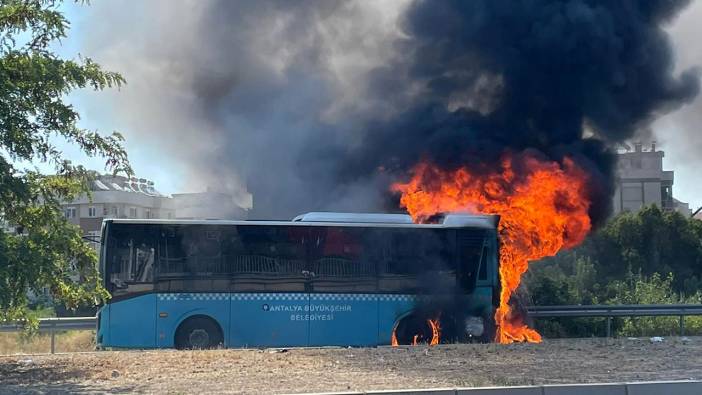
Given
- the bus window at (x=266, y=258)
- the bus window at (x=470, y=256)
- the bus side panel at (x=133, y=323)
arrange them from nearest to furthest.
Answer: the bus side panel at (x=133, y=323), the bus window at (x=266, y=258), the bus window at (x=470, y=256)

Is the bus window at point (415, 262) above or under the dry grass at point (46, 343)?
above

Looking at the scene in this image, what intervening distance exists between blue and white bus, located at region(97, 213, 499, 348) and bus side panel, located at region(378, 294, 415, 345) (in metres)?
0.02

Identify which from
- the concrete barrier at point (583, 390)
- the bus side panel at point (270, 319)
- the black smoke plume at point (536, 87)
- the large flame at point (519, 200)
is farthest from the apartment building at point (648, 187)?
the concrete barrier at point (583, 390)

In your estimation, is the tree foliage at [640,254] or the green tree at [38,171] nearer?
the green tree at [38,171]

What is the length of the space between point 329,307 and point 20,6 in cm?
812

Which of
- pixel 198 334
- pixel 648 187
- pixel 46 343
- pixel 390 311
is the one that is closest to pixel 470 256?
pixel 390 311

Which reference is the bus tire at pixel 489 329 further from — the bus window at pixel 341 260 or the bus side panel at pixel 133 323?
the bus side panel at pixel 133 323

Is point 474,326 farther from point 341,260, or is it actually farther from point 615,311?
point 615,311

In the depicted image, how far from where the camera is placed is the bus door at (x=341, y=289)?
49.8 feet

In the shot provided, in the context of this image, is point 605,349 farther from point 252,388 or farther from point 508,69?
point 508,69

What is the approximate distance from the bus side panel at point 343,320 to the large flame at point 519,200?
112 inches

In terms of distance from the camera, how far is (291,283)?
597 inches

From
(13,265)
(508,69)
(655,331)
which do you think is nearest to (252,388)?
(13,265)

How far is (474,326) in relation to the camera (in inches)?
610
